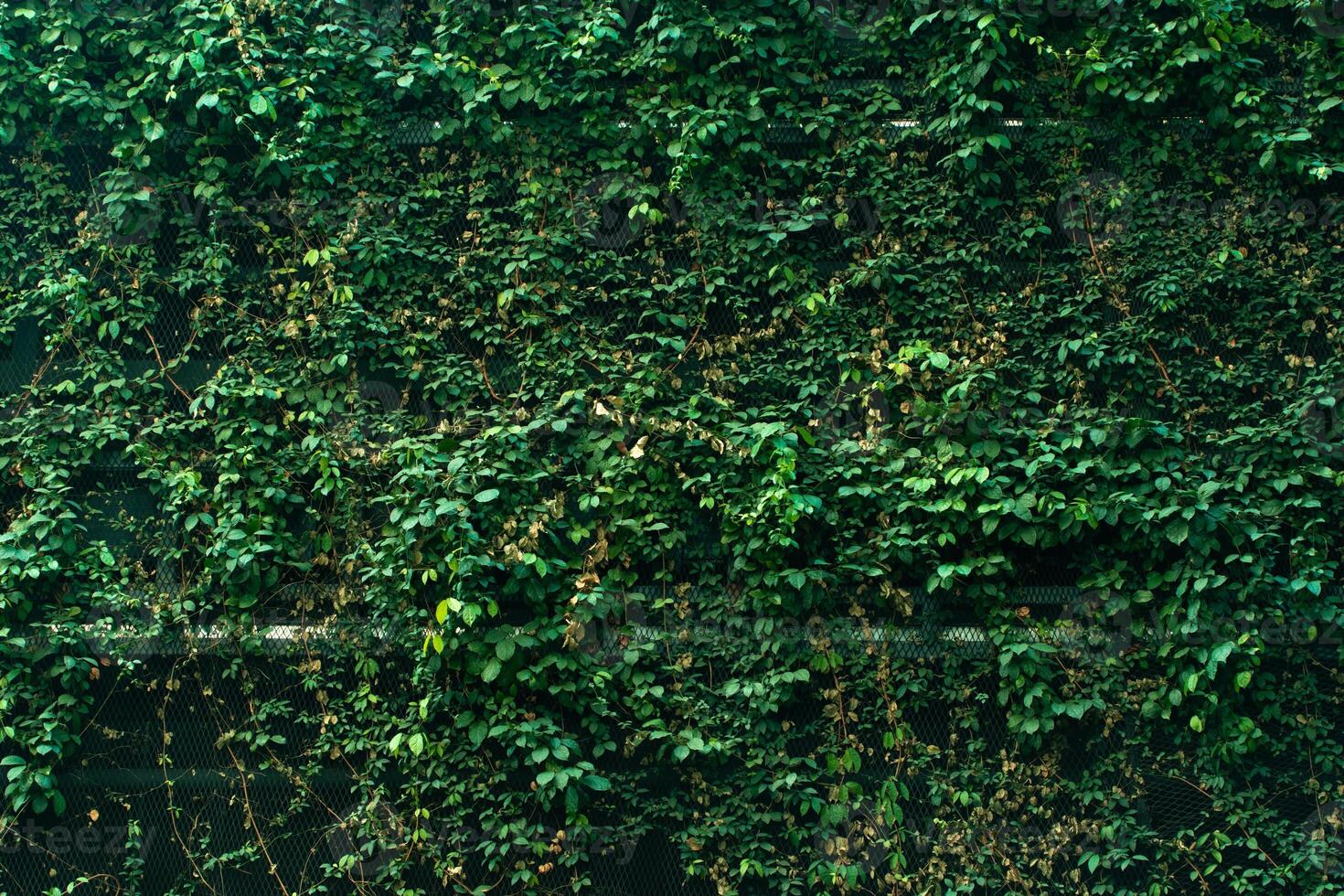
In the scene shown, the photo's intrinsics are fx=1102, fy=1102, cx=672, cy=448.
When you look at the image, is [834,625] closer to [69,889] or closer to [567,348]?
[567,348]

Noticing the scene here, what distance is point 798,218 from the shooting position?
4.91 meters

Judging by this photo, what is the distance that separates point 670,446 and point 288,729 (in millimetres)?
2100

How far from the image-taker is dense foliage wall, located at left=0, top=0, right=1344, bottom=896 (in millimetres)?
4594

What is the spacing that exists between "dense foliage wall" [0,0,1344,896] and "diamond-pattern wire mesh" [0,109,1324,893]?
0.07ft

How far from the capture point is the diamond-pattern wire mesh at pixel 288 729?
4688mm

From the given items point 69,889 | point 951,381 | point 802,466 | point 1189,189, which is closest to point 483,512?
point 802,466

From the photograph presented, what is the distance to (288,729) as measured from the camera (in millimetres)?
4867

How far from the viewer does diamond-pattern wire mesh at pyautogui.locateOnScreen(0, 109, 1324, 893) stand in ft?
15.4

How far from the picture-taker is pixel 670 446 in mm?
4793

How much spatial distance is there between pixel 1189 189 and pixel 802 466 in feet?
7.11

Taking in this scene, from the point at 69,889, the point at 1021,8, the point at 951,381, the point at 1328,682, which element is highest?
the point at 1021,8

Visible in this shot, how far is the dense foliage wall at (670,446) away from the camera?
459cm

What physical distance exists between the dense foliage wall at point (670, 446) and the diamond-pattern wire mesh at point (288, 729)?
2 cm

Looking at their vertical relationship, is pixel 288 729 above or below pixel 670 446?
below
